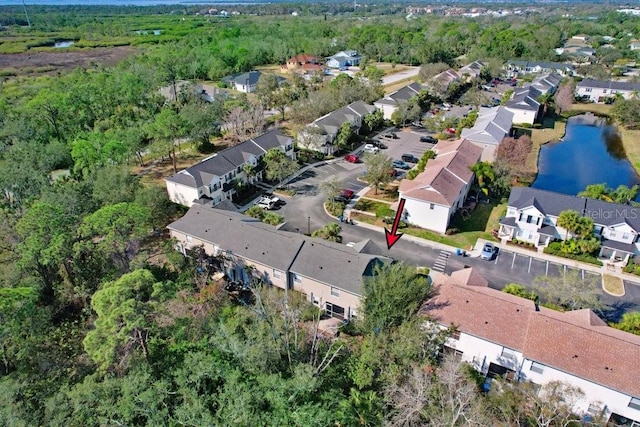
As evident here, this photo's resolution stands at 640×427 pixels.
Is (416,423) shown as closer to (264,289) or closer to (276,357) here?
(276,357)

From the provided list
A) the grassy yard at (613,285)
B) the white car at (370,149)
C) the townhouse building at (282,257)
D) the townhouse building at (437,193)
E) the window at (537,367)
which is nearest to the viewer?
the window at (537,367)

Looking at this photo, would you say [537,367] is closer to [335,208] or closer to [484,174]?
[335,208]

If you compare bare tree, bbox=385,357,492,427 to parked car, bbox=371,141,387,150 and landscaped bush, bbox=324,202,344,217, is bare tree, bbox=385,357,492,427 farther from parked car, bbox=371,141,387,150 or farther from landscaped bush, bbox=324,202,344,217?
parked car, bbox=371,141,387,150

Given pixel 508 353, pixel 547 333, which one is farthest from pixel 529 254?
pixel 508 353

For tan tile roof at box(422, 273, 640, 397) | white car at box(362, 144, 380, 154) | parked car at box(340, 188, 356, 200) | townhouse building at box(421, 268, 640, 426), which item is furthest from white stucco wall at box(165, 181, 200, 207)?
townhouse building at box(421, 268, 640, 426)

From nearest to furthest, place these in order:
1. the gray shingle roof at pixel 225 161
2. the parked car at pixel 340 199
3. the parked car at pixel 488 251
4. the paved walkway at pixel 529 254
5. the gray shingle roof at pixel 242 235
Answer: the gray shingle roof at pixel 242 235 → the paved walkway at pixel 529 254 → the parked car at pixel 488 251 → the gray shingle roof at pixel 225 161 → the parked car at pixel 340 199

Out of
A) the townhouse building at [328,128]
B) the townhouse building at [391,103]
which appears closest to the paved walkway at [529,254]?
the townhouse building at [328,128]

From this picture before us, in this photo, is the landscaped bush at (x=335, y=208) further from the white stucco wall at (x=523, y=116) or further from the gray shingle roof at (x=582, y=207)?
the white stucco wall at (x=523, y=116)
